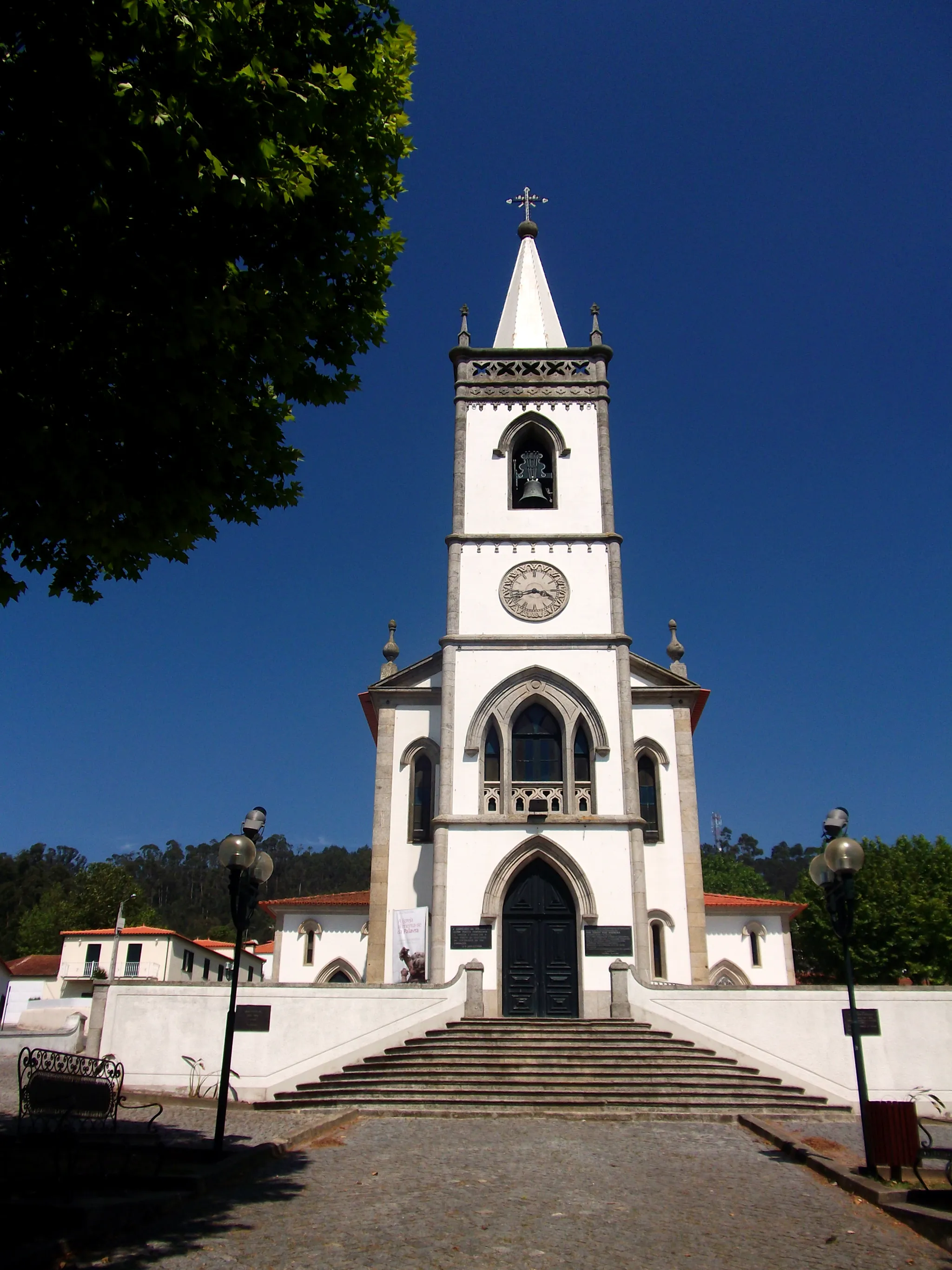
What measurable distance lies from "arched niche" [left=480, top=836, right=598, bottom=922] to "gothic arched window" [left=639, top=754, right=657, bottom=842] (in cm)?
274

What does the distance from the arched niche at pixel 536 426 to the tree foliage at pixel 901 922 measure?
2053 centimetres

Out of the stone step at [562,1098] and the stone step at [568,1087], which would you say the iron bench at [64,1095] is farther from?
the stone step at [568,1087]

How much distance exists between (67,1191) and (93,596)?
5.09m

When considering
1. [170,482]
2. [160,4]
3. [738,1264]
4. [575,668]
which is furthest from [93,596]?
[575,668]

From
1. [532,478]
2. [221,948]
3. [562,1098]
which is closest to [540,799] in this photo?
[562,1098]

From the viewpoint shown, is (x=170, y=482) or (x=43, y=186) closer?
(x=43, y=186)

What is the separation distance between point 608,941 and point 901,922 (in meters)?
23.6

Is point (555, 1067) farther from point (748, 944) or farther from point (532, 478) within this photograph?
point (532, 478)

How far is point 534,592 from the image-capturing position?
78.7 feet

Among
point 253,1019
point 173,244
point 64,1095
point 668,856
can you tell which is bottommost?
point 64,1095

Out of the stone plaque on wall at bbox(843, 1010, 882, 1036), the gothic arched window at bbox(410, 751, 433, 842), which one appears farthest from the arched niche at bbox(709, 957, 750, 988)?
the stone plaque on wall at bbox(843, 1010, 882, 1036)

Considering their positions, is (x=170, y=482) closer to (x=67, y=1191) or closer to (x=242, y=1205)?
(x=67, y=1191)

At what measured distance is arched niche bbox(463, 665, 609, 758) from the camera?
72.8 feet

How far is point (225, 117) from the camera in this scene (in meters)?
6.59
